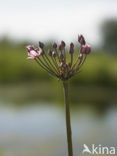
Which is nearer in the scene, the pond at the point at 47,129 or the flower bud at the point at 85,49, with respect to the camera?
the flower bud at the point at 85,49

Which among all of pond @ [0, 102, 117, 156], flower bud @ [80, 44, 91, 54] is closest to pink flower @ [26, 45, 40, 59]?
flower bud @ [80, 44, 91, 54]

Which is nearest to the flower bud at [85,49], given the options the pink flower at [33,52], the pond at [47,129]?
the pink flower at [33,52]

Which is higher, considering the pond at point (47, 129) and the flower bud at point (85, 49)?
the flower bud at point (85, 49)

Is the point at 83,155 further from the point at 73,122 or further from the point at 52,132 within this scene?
the point at 73,122

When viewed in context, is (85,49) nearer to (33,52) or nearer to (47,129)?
(33,52)

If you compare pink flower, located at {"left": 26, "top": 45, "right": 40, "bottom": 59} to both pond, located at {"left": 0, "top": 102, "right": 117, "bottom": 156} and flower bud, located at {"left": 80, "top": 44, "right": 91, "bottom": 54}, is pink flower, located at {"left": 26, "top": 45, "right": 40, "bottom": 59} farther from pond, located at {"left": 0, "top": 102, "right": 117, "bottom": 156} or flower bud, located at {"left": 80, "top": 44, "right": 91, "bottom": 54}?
pond, located at {"left": 0, "top": 102, "right": 117, "bottom": 156}

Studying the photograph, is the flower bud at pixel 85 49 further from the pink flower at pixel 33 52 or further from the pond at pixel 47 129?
the pond at pixel 47 129

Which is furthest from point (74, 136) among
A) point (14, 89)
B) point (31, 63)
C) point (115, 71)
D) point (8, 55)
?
point (8, 55)

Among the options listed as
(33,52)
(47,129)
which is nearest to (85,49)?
(33,52)
